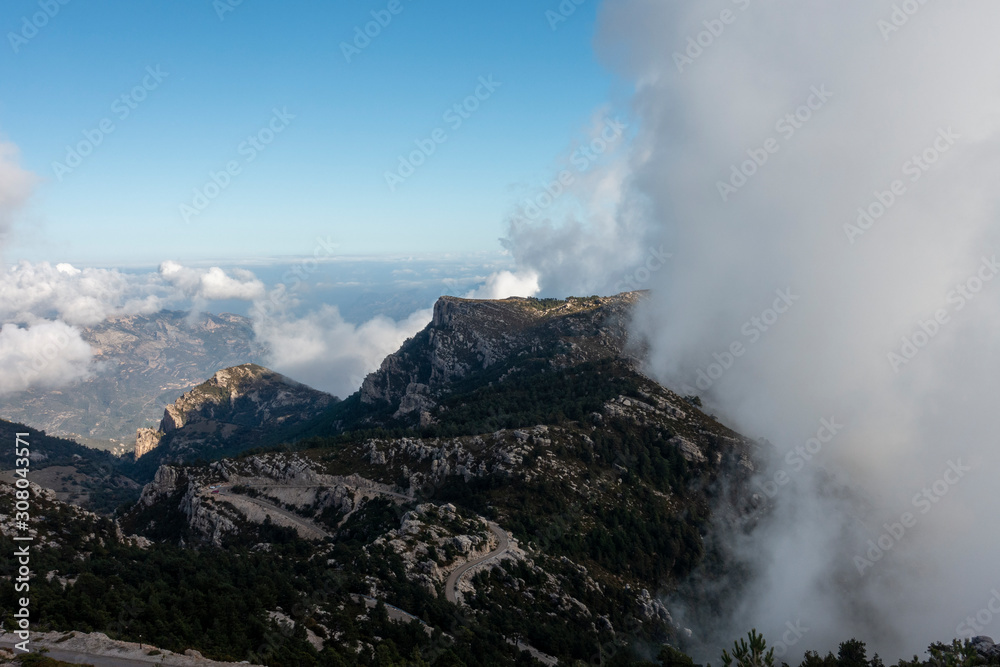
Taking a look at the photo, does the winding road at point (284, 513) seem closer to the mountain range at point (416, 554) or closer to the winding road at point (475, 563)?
the mountain range at point (416, 554)

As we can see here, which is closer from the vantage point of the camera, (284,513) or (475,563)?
(475,563)

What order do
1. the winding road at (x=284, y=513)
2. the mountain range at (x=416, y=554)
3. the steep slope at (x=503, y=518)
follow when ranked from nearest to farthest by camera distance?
1. the mountain range at (x=416, y=554)
2. the steep slope at (x=503, y=518)
3. the winding road at (x=284, y=513)

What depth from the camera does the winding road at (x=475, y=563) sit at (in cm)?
11246

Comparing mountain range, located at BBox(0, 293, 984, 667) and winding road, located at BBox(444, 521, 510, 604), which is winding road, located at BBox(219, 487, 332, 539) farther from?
winding road, located at BBox(444, 521, 510, 604)

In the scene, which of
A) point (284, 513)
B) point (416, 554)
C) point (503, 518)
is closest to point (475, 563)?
point (416, 554)

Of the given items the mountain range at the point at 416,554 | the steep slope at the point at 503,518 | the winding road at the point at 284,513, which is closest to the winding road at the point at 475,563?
the mountain range at the point at 416,554

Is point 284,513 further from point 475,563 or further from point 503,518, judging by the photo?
point 475,563

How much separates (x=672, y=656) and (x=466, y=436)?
11687 centimetres

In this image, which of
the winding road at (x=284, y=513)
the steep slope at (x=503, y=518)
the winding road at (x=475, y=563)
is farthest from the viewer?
the winding road at (x=284, y=513)

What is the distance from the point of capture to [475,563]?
125m

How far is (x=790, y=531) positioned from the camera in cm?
18750

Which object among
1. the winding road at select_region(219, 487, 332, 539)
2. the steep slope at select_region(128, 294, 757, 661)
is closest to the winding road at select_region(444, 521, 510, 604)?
the steep slope at select_region(128, 294, 757, 661)

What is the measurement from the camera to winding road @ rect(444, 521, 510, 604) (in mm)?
112463

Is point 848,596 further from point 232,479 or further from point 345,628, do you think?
point 232,479
